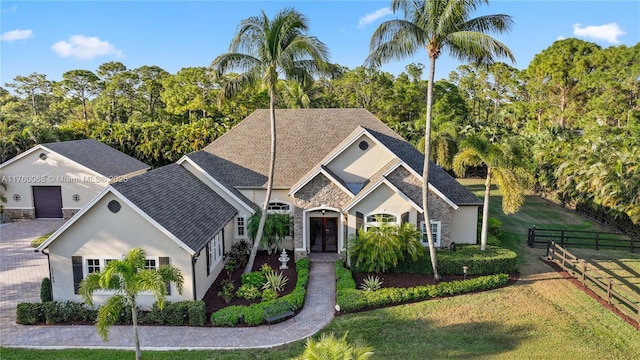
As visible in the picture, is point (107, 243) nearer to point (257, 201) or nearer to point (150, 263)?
point (150, 263)

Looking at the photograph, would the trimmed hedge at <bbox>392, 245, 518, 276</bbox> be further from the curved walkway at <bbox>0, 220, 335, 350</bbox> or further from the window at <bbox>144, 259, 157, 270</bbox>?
the window at <bbox>144, 259, 157, 270</bbox>

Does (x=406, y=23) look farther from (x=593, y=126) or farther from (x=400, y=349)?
(x=593, y=126)

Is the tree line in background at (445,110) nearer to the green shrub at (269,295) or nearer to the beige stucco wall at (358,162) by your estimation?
the beige stucco wall at (358,162)

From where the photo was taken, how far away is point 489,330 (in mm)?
13617

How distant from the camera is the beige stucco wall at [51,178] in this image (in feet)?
90.0

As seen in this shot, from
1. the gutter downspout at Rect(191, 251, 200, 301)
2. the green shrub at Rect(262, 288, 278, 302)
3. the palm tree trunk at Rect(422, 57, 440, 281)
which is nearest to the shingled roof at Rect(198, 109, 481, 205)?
the palm tree trunk at Rect(422, 57, 440, 281)

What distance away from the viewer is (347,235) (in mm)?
20062

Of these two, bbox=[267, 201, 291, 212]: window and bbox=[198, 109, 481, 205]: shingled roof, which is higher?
bbox=[198, 109, 481, 205]: shingled roof

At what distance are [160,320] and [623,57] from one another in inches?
2262

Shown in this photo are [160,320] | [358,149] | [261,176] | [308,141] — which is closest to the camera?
[160,320]

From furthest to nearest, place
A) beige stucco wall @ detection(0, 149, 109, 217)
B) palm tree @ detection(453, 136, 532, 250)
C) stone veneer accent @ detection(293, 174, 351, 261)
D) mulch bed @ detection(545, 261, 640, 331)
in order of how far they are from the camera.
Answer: beige stucco wall @ detection(0, 149, 109, 217) < stone veneer accent @ detection(293, 174, 351, 261) < palm tree @ detection(453, 136, 532, 250) < mulch bed @ detection(545, 261, 640, 331)

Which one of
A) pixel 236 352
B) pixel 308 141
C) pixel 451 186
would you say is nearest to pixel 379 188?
pixel 451 186

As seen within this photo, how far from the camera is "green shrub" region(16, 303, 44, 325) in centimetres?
1422

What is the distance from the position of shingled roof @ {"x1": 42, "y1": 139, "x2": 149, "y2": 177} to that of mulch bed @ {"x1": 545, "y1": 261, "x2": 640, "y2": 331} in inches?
1129
